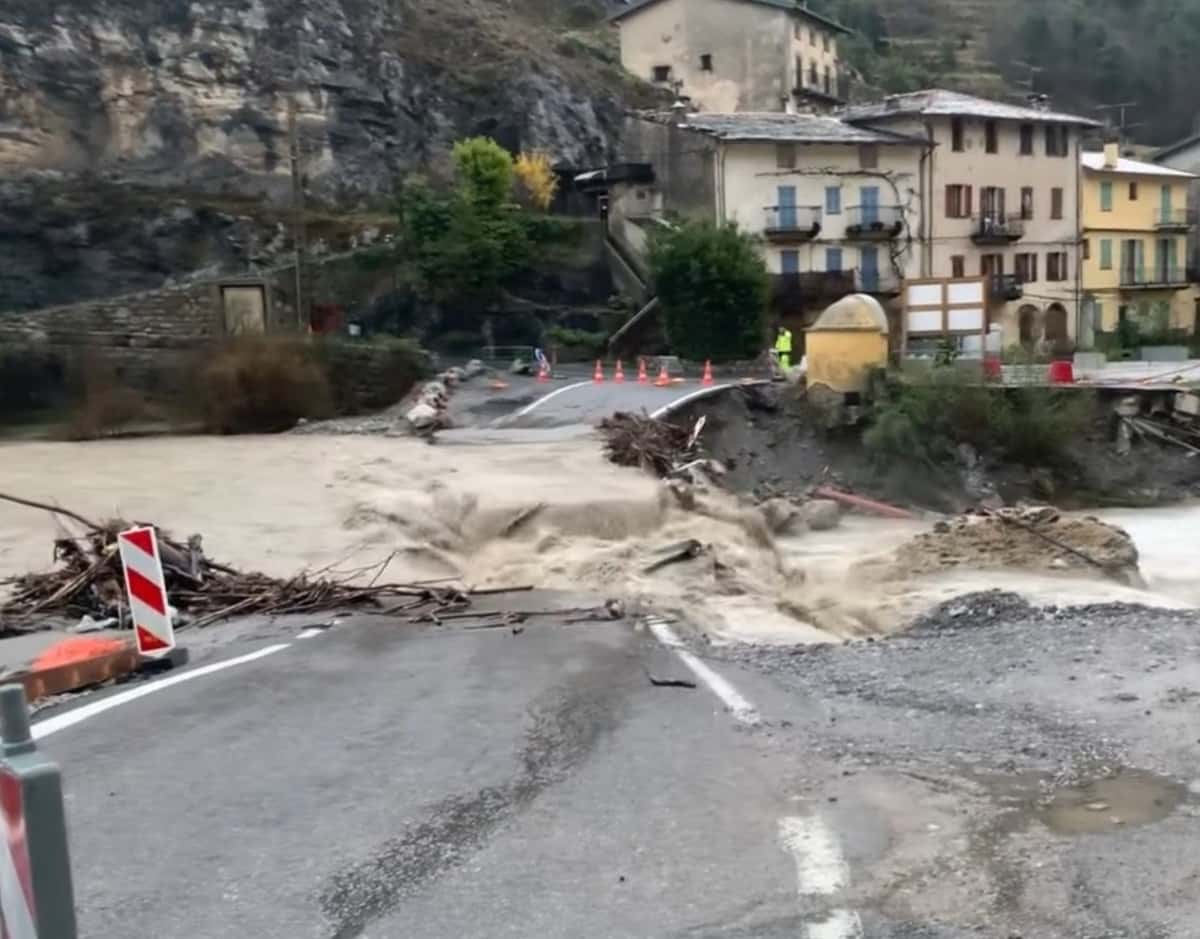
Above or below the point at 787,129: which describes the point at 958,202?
below

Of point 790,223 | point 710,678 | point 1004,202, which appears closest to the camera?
point 710,678

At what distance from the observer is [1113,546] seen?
54.5ft

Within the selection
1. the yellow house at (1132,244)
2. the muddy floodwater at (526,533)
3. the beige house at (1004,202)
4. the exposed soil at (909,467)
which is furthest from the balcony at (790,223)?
the muddy floodwater at (526,533)

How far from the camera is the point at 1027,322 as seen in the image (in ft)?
204

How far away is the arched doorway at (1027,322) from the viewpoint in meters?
61.7

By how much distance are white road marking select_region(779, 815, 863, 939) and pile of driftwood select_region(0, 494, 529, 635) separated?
7.51 m

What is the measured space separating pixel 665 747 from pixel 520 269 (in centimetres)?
4985

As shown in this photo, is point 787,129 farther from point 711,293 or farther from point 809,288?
point 711,293

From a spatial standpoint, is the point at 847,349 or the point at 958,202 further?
the point at 958,202

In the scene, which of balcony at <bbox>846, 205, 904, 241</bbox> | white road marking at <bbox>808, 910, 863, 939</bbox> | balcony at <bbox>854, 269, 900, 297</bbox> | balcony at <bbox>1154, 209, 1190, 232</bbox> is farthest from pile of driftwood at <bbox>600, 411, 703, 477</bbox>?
balcony at <bbox>1154, 209, 1190, 232</bbox>

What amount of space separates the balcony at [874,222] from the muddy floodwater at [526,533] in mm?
30184

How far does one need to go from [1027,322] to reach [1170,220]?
12861mm

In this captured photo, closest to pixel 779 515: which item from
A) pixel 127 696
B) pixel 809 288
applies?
pixel 127 696

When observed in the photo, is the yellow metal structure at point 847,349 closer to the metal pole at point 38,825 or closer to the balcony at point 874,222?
the balcony at point 874,222
